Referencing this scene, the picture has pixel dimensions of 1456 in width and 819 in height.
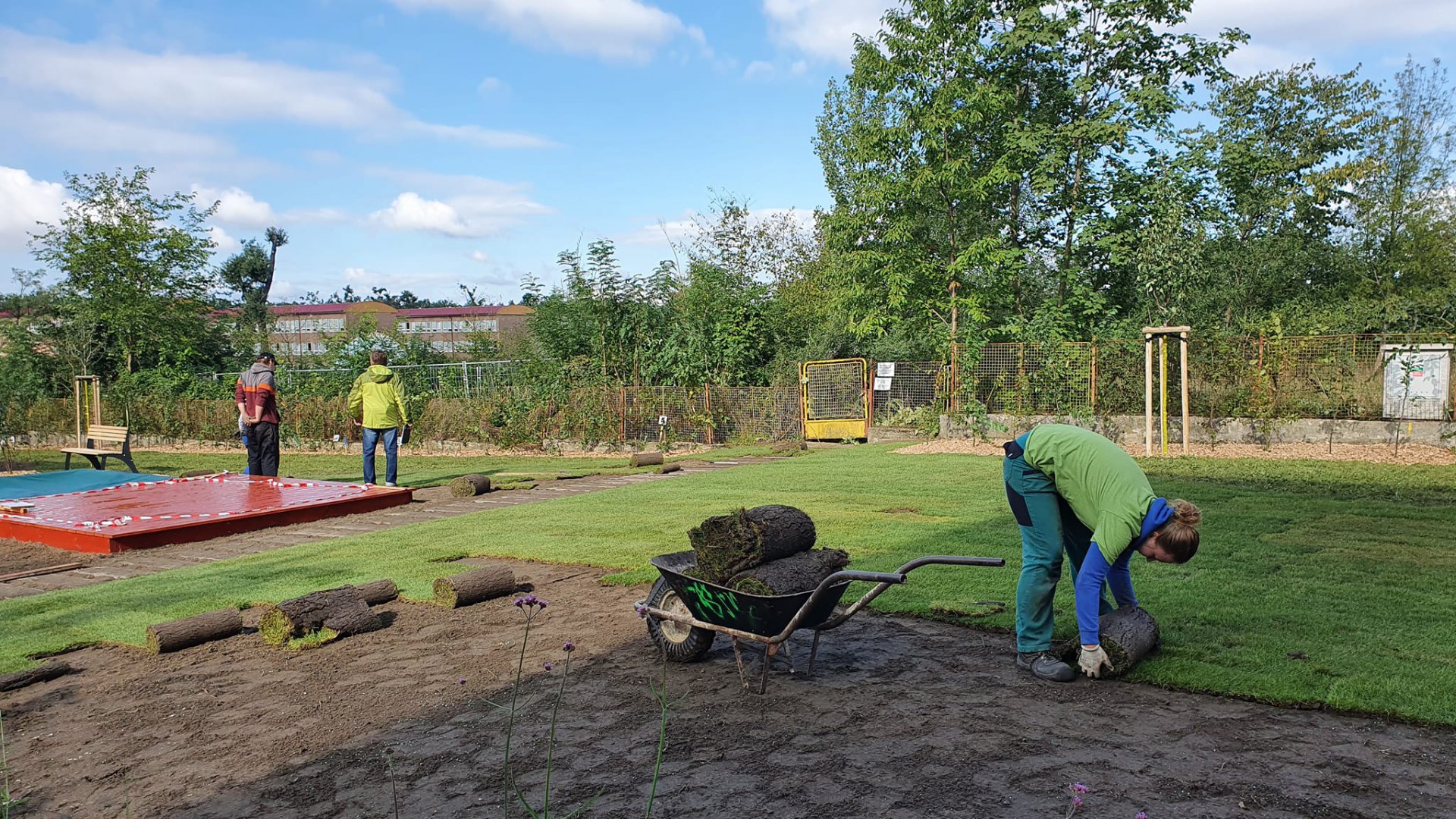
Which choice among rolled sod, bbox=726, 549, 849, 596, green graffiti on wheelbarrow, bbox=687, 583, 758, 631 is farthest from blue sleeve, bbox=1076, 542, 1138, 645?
green graffiti on wheelbarrow, bbox=687, 583, 758, 631

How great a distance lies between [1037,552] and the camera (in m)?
4.79

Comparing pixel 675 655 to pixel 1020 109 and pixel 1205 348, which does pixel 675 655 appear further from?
pixel 1020 109

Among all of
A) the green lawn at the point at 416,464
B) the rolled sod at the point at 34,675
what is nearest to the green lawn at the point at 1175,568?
the rolled sod at the point at 34,675

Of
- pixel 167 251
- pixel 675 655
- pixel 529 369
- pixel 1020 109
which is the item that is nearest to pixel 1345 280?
pixel 1020 109

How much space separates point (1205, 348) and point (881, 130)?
989 centimetres

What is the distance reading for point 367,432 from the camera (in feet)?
43.8

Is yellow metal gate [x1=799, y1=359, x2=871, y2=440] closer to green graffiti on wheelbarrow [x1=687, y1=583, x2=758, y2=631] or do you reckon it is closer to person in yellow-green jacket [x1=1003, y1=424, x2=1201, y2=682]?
person in yellow-green jacket [x1=1003, y1=424, x2=1201, y2=682]

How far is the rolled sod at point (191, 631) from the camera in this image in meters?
5.79

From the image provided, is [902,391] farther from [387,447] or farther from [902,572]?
[902,572]

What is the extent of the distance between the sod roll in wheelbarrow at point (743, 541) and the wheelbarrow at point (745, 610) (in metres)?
0.16

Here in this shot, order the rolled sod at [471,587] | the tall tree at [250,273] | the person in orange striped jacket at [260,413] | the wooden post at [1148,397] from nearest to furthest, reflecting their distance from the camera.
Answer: the rolled sod at [471,587], the person in orange striped jacket at [260,413], the wooden post at [1148,397], the tall tree at [250,273]

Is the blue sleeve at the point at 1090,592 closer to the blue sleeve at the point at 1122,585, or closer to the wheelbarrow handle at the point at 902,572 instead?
the blue sleeve at the point at 1122,585

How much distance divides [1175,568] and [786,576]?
3769 millimetres

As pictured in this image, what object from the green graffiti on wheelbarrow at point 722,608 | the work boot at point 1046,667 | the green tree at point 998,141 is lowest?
the work boot at point 1046,667
